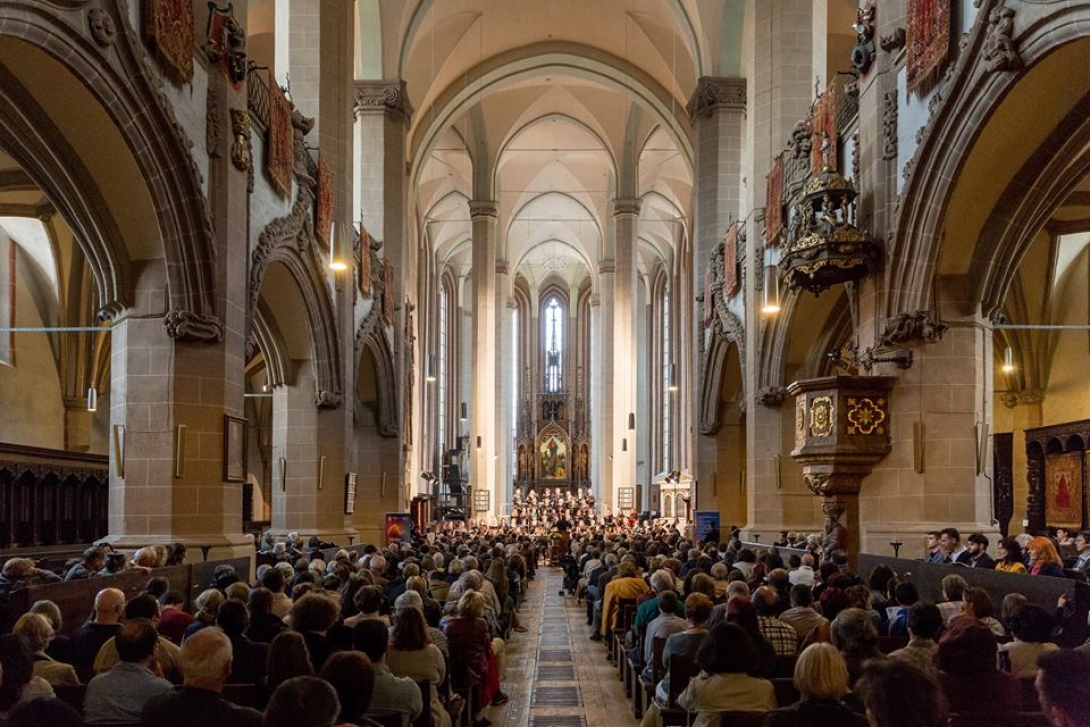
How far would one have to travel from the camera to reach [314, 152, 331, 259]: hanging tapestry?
53.9 ft

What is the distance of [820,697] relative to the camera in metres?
3.79

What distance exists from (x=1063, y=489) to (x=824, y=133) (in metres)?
9.61

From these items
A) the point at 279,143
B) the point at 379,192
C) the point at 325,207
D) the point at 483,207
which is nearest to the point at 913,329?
the point at 279,143

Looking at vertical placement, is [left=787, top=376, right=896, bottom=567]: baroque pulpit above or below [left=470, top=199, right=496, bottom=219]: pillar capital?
below

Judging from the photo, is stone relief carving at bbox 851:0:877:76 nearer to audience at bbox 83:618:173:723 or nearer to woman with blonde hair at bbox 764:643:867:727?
woman with blonde hair at bbox 764:643:867:727

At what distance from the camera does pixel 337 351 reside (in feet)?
57.6

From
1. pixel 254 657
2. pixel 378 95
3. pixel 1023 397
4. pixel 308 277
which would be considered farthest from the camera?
pixel 378 95

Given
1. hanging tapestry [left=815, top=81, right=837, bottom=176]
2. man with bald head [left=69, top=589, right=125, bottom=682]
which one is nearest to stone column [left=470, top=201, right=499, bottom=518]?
hanging tapestry [left=815, top=81, right=837, bottom=176]

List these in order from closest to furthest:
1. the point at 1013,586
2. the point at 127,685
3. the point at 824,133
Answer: the point at 127,685 → the point at 1013,586 → the point at 824,133

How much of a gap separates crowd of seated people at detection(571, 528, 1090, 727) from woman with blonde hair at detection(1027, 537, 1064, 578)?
0.01 m

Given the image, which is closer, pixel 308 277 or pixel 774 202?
pixel 308 277

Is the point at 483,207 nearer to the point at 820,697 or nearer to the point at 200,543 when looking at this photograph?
the point at 200,543

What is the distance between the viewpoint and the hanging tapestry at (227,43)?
11.8m

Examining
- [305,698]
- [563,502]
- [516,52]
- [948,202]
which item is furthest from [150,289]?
[563,502]
